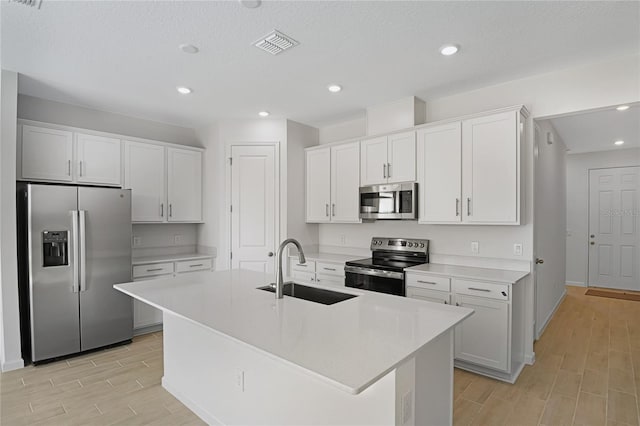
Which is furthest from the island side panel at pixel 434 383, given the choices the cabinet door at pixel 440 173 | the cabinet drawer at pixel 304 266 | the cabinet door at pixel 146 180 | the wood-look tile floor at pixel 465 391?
the cabinet door at pixel 146 180

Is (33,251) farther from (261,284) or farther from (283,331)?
(283,331)

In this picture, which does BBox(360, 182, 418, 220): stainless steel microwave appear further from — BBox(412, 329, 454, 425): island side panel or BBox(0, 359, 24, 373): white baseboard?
BBox(0, 359, 24, 373): white baseboard

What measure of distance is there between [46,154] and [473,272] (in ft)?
14.7

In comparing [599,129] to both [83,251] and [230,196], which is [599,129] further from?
[83,251]

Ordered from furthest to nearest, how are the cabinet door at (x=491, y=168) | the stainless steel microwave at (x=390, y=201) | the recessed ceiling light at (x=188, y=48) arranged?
1. the stainless steel microwave at (x=390, y=201)
2. the cabinet door at (x=491, y=168)
3. the recessed ceiling light at (x=188, y=48)

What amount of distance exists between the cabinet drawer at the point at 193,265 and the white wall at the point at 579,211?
6757 millimetres

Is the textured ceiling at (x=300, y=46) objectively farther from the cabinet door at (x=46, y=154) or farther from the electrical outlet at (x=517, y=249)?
the electrical outlet at (x=517, y=249)

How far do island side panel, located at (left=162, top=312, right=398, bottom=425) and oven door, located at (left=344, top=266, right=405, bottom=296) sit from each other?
182cm

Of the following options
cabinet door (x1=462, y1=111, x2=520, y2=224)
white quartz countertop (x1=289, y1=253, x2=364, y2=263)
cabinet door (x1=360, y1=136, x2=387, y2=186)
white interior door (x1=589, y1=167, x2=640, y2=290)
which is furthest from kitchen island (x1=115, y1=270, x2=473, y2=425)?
white interior door (x1=589, y1=167, x2=640, y2=290)

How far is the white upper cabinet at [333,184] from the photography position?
4172 mm

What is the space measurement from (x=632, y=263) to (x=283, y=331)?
7272 millimetres

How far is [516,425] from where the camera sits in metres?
2.27

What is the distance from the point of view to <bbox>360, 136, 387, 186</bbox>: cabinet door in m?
3.86

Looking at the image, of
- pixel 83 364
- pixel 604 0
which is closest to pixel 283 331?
pixel 604 0
